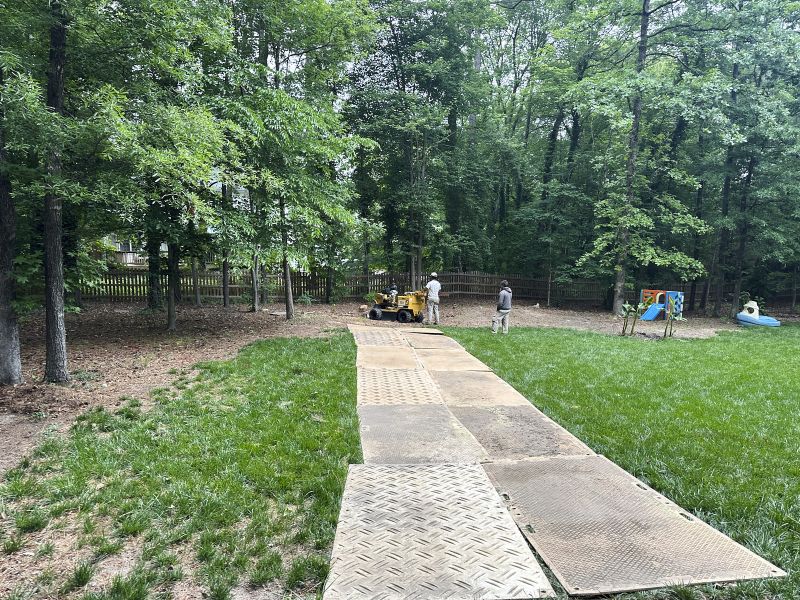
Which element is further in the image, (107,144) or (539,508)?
(107,144)

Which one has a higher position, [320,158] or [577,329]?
[320,158]

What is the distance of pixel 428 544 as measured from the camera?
2.62 meters

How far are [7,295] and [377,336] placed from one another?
6.07m

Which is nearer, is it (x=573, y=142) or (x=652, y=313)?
(x=652, y=313)

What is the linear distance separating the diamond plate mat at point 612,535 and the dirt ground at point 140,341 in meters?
3.99

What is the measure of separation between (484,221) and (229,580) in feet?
64.2

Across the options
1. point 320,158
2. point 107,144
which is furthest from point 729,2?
point 107,144

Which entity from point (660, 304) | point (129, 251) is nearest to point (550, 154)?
point (660, 304)

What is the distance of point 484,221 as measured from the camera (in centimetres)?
2067

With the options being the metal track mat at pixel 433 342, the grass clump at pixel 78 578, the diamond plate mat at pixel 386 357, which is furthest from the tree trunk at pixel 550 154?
the grass clump at pixel 78 578

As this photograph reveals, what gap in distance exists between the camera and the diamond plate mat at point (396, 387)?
549 centimetres

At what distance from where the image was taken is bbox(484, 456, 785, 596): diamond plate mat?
2414 mm

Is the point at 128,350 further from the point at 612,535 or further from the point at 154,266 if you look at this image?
the point at 612,535

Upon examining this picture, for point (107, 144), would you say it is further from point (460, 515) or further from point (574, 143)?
point (574, 143)
